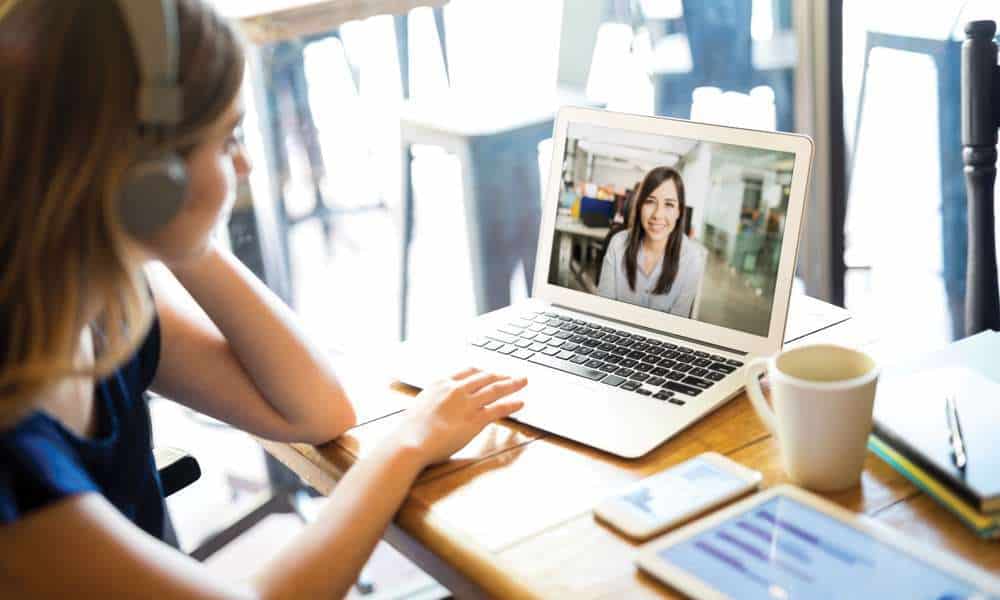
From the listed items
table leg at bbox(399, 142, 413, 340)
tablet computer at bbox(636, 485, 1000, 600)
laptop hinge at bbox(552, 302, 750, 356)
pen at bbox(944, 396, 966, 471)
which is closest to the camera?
tablet computer at bbox(636, 485, 1000, 600)

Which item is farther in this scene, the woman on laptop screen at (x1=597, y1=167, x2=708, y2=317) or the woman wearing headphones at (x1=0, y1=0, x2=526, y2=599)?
the woman on laptop screen at (x1=597, y1=167, x2=708, y2=317)

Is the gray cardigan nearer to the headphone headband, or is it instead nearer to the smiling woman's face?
the smiling woman's face

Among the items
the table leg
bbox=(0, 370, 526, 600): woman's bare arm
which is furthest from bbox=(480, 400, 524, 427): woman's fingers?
the table leg

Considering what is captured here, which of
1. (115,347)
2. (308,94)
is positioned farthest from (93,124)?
(308,94)

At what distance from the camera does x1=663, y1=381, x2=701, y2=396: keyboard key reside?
1032 mm

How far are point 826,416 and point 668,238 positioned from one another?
0.36 metres

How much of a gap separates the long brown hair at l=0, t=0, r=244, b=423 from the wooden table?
328 mm

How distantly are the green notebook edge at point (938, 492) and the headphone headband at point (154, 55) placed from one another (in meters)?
0.61

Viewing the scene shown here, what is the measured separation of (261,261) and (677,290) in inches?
44.9

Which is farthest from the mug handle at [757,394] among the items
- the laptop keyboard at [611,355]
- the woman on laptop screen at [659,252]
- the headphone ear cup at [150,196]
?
the headphone ear cup at [150,196]

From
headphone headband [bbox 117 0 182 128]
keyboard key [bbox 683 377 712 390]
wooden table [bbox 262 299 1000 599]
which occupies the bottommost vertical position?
wooden table [bbox 262 299 1000 599]

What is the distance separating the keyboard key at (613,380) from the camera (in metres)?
1.07

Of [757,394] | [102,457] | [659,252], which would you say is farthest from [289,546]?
[659,252]

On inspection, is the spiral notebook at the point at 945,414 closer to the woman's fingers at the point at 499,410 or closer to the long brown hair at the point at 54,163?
the woman's fingers at the point at 499,410
